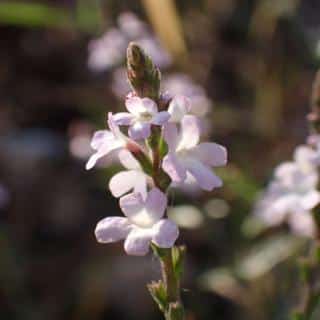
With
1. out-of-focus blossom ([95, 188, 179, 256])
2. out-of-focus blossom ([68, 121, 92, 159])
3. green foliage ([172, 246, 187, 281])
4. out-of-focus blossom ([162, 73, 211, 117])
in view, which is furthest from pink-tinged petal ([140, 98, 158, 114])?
out-of-focus blossom ([68, 121, 92, 159])

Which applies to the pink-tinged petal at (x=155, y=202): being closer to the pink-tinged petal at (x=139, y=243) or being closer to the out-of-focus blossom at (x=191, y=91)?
the pink-tinged petal at (x=139, y=243)

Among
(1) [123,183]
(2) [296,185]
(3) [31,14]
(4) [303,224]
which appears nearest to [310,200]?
(2) [296,185]

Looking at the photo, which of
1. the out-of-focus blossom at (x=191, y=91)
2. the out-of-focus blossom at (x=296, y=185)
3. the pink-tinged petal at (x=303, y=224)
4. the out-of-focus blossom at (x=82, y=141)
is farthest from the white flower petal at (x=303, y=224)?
the out-of-focus blossom at (x=82, y=141)

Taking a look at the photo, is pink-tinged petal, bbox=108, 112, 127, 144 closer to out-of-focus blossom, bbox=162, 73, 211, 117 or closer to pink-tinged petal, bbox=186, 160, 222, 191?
pink-tinged petal, bbox=186, 160, 222, 191

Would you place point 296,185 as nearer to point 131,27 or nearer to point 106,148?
point 106,148

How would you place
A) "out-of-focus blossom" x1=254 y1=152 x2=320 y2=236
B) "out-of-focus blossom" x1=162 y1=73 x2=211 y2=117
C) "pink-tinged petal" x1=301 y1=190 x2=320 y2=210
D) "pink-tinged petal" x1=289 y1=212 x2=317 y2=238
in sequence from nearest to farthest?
1. "pink-tinged petal" x1=301 y1=190 x2=320 y2=210
2. "out-of-focus blossom" x1=254 y1=152 x2=320 y2=236
3. "pink-tinged petal" x1=289 y1=212 x2=317 y2=238
4. "out-of-focus blossom" x1=162 y1=73 x2=211 y2=117

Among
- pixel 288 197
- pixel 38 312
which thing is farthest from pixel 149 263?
pixel 288 197

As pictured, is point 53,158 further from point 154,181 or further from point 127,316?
point 154,181
